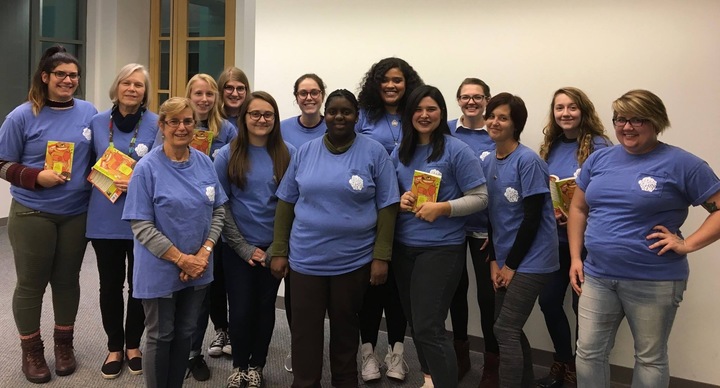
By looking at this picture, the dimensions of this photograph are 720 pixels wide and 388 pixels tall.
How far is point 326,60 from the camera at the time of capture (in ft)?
12.9

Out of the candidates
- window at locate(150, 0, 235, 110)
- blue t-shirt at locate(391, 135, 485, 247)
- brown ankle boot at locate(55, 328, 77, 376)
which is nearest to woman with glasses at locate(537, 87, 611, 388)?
blue t-shirt at locate(391, 135, 485, 247)

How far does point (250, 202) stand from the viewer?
105 inches

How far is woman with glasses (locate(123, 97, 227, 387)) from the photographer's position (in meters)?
2.25

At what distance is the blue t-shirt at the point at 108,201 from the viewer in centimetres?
281

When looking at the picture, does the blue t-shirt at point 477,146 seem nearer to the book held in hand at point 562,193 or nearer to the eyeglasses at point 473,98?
the eyeglasses at point 473,98

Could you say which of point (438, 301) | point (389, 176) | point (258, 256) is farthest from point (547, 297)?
point (258, 256)

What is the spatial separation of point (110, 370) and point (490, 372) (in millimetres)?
2057

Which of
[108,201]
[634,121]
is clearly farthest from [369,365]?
[634,121]

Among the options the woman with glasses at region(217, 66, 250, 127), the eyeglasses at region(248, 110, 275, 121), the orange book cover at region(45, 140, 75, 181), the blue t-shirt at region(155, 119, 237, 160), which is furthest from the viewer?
the woman with glasses at region(217, 66, 250, 127)

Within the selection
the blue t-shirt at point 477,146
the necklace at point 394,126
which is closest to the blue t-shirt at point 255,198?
the necklace at point 394,126

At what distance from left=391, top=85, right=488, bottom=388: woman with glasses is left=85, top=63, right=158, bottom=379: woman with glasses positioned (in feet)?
4.60

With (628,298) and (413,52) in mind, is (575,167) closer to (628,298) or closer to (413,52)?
(628,298)

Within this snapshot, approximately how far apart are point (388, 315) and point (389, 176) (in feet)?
3.37

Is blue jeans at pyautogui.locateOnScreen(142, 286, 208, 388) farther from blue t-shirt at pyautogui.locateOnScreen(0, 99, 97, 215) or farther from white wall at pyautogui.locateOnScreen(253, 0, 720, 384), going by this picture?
white wall at pyautogui.locateOnScreen(253, 0, 720, 384)
